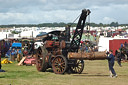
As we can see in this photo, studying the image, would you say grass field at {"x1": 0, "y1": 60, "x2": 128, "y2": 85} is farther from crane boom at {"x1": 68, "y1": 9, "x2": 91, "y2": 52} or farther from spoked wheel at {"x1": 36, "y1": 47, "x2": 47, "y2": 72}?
crane boom at {"x1": 68, "y1": 9, "x2": 91, "y2": 52}

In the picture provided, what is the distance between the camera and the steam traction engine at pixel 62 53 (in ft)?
65.6

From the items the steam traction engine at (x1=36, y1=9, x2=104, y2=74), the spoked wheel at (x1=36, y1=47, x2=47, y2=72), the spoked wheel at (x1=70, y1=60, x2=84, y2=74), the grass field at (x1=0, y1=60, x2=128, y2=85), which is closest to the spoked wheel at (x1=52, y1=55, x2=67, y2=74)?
the steam traction engine at (x1=36, y1=9, x2=104, y2=74)

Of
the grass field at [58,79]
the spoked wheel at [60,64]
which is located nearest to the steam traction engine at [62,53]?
the spoked wheel at [60,64]

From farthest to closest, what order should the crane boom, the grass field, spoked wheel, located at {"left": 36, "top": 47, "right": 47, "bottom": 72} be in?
spoked wheel, located at {"left": 36, "top": 47, "right": 47, "bottom": 72}, the crane boom, the grass field

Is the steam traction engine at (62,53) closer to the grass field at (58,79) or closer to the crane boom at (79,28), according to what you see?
the crane boom at (79,28)

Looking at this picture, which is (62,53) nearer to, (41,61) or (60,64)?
(60,64)

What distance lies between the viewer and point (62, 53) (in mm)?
20859

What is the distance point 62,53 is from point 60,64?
959 millimetres

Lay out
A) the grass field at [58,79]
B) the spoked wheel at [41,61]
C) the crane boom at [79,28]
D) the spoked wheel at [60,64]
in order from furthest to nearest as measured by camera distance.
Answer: the spoked wheel at [41,61] < the crane boom at [79,28] < the spoked wheel at [60,64] < the grass field at [58,79]

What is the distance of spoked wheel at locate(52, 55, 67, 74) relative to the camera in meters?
19.9

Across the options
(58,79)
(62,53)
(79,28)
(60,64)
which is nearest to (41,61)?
(62,53)

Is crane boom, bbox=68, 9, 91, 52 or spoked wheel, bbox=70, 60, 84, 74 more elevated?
crane boom, bbox=68, 9, 91, 52

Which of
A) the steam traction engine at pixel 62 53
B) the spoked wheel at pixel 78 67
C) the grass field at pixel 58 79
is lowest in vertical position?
the grass field at pixel 58 79

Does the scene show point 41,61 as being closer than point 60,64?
No
